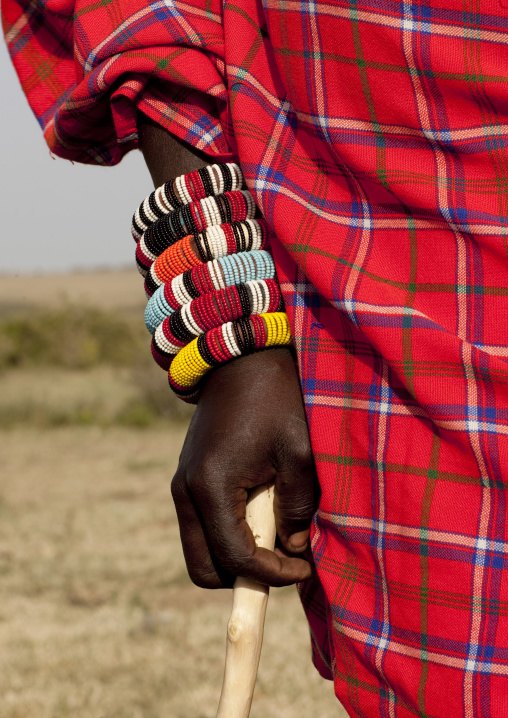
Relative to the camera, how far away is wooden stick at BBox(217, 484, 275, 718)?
1095 millimetres

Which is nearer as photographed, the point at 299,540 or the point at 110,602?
the point at 299,540

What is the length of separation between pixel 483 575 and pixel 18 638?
434 centimetres

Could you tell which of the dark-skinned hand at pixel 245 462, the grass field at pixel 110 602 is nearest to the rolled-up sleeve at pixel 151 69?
the dark-skinned hand at pixel 245 462

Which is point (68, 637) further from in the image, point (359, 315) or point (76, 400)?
point (76, 400)

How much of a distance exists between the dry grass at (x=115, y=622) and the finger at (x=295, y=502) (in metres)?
2.88

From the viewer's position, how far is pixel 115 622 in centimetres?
485

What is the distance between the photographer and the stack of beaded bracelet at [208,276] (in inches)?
44.2

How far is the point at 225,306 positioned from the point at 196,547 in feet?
1.22

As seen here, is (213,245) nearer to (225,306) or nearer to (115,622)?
(225,306)

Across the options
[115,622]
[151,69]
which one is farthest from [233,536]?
[115,622]

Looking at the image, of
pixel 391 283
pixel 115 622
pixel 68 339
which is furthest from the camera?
pixel 68 339

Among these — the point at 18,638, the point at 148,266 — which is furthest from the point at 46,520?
the point at 148,266

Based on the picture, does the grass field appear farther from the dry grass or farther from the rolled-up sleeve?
the rolled-up sleeve

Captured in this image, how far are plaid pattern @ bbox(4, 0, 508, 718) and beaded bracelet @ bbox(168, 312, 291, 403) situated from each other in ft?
0.10
